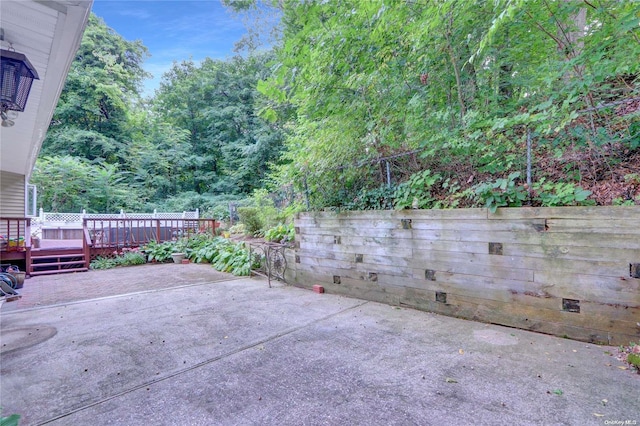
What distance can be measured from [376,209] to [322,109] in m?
1.67

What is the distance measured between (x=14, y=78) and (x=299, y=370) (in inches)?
126

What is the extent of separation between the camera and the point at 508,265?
112 inches

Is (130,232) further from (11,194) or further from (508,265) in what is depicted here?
(508,265)

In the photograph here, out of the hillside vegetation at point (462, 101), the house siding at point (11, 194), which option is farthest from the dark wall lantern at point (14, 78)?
the house siding at point (11, 194)

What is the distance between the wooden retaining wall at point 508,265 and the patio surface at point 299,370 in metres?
0.20

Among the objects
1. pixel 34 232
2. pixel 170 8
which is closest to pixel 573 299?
pixel 170 8

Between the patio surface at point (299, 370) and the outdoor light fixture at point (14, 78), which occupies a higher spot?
the outdoor light fixture at point (14, 78)

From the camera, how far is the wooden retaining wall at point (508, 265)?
7.67 feet

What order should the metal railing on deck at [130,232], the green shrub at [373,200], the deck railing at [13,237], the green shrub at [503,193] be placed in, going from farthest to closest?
the metal railing on deck at [130,232] → the deck railing at [13,237] → the green shrub at [373,200] → the green shrub at [503,193]

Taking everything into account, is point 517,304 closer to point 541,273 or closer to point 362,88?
point 541,273

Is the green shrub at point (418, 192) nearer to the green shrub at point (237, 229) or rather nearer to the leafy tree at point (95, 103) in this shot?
the green shrub at point (237, 229)

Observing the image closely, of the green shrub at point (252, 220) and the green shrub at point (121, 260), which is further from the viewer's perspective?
the green shrub at point (252, 220)

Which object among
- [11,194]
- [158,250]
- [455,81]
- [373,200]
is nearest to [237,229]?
[158,250]

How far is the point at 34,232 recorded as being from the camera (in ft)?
30.7
